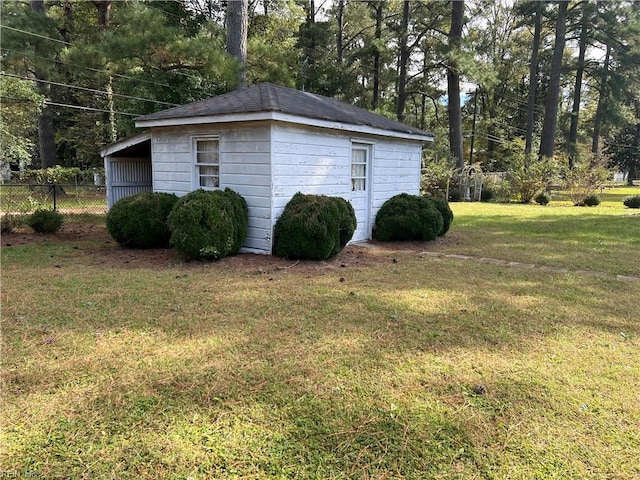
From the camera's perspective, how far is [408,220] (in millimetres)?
9250

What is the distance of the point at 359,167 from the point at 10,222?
7535 millimetres

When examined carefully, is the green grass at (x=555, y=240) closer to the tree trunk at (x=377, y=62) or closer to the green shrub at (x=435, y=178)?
the green shrub at (x=435, y=178)

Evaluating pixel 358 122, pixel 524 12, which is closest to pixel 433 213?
pixel 358 122

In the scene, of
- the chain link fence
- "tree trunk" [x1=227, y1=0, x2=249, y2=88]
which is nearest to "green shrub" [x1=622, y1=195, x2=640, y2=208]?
"tree trunk" [x1=227, y1=0, x2=249, y2=88]

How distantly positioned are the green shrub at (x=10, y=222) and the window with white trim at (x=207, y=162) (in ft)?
14.3

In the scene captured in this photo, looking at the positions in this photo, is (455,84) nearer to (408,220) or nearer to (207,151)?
(408,220)

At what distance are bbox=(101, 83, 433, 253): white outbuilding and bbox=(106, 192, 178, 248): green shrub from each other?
82 cm

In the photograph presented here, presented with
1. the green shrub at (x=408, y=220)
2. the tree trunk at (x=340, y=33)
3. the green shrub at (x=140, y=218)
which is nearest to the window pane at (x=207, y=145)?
the green shrub at (x=140, y=218)

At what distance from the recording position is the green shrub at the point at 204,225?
6.41 meters

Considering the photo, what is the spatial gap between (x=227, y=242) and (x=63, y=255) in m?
2.87

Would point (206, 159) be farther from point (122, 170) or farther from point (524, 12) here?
point (524, 12)

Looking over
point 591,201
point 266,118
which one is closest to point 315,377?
point 266,118

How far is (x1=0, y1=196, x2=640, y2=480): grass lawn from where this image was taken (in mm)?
2215

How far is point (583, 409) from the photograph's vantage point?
8.88 ft
